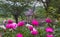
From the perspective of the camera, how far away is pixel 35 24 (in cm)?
147

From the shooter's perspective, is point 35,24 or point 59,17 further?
point 59,17

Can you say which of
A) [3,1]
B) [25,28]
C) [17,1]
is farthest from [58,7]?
[3,1]

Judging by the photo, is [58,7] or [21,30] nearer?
[21,30]

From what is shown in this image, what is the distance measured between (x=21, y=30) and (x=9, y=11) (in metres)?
3.87

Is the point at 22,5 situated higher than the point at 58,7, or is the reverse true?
the point at 58,7

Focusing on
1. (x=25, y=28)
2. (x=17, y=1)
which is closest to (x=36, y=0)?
(x=17, y=1)

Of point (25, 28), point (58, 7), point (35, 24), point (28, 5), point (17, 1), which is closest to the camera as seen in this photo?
point (35, 24)

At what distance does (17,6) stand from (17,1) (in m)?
0.13

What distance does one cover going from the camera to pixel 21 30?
1552mm

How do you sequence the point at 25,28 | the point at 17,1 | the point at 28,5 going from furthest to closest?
the point at 28,5, the point at 17,1, the point at 25,28

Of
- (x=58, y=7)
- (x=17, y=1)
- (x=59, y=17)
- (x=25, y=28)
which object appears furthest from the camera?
(x=17, y=1)

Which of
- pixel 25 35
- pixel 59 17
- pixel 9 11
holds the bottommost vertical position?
pixel 9 11

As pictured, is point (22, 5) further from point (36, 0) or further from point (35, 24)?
point (35, 24)

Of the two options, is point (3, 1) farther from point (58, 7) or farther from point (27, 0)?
point (58, 7)
